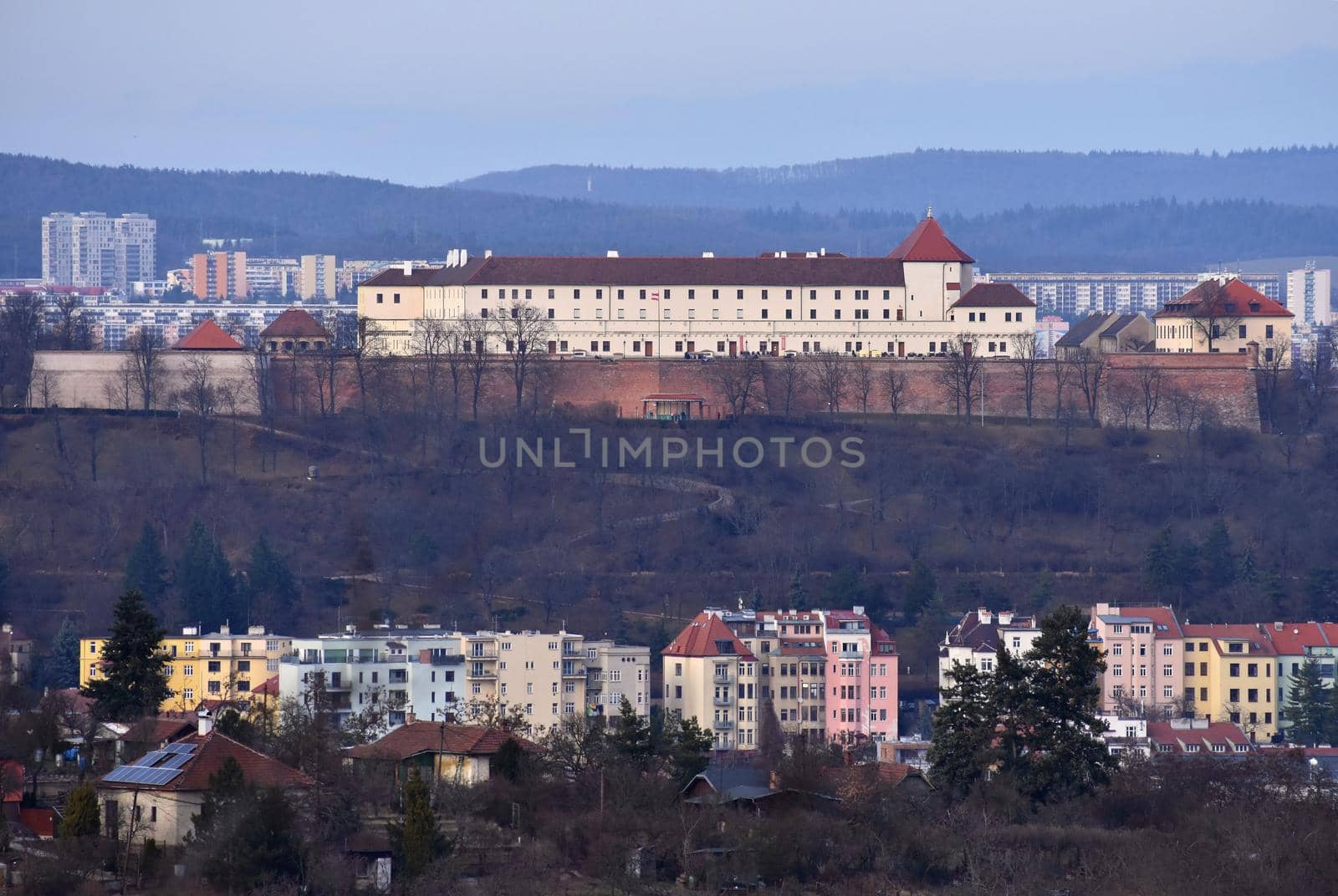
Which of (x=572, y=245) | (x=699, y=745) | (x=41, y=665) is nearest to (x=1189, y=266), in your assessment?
(x=572, y=245)

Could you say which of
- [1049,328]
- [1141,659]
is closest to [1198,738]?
[1141,659]

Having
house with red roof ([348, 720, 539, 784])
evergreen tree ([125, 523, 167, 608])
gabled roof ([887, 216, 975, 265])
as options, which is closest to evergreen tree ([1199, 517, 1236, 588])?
gabled roof ([887, 216, 975, 265])

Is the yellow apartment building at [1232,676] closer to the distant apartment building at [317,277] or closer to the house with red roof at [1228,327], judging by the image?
the house with red roof at [1228,327]

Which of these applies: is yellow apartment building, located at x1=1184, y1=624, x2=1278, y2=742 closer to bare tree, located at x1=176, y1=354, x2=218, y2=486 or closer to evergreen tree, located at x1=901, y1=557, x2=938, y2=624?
evergreen tree, located at x1=901, y1=557, x2=938, y2=624

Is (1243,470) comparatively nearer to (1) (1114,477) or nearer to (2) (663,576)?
(1) (1114,477)

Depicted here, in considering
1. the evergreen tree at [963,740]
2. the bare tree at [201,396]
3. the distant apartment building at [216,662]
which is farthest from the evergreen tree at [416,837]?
the bare tree at [201,396]

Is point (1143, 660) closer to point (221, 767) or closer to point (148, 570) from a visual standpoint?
point (148, 570)
